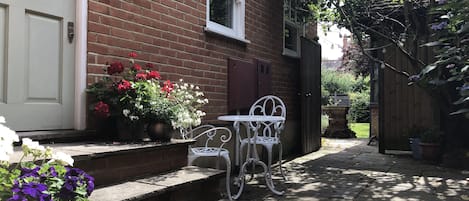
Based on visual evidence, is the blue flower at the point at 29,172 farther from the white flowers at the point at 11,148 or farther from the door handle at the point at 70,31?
the door handle at the point at 70,31

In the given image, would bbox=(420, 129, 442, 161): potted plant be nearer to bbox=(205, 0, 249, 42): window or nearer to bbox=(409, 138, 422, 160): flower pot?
bbox=(409, 138, 422, 160): flower pot

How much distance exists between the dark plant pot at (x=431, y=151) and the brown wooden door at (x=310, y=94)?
5.88 feet

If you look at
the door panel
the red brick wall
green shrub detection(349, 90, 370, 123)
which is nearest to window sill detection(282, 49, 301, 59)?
the red brick wall

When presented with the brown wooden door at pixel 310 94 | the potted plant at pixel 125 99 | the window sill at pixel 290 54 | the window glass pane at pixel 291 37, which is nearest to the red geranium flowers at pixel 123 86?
the potted plant at pixel 125 99

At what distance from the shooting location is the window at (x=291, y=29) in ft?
22.5

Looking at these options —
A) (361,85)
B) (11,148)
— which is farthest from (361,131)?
(11,148)

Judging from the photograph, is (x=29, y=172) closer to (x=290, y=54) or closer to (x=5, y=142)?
(x=5, y=142)

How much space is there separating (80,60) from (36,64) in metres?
0.31

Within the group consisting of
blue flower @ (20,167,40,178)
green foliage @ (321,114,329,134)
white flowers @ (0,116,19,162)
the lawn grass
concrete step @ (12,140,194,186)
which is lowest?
the lawn grass

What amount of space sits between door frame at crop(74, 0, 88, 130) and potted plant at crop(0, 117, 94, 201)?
140cm

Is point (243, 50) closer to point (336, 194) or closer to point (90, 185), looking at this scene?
point (336, 194)

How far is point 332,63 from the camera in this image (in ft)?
135

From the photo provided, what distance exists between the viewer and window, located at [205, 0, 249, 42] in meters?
4.91

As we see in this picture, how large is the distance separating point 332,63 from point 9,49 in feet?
132
